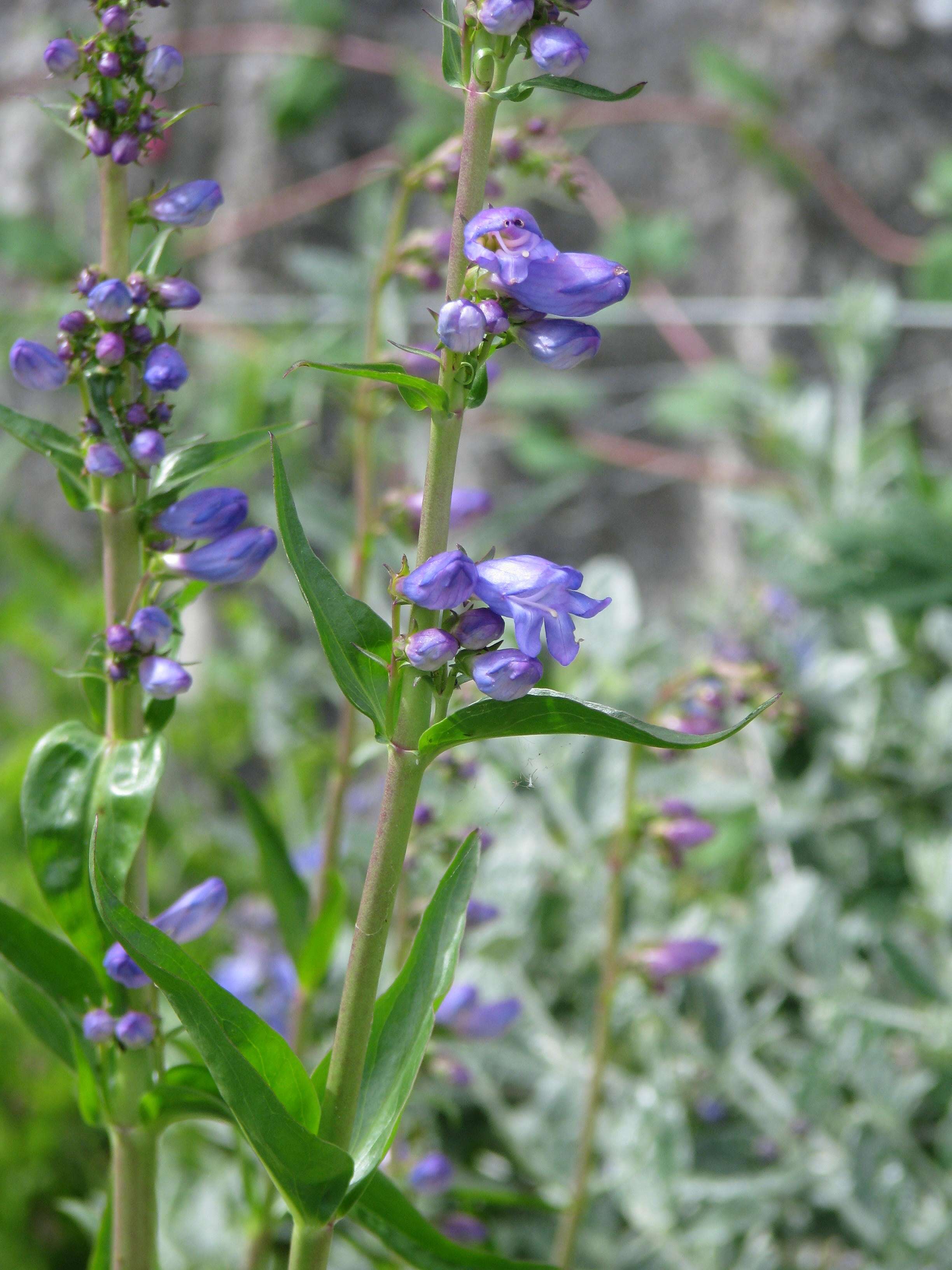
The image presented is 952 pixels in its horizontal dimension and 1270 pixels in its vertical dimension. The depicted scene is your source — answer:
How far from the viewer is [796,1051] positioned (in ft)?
4.76

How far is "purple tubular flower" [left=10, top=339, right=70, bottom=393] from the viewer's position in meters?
0.64

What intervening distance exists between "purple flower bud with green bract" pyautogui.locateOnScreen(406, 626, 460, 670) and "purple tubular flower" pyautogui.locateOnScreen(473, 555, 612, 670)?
0.07 ft

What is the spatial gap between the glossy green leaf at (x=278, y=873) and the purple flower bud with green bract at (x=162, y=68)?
0.49 meters

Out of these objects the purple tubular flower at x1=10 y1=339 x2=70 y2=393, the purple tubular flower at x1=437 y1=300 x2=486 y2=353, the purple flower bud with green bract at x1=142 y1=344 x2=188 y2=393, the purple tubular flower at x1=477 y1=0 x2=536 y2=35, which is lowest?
the purple tubular flower at x1=10 y1=339 x2=70 y2=393

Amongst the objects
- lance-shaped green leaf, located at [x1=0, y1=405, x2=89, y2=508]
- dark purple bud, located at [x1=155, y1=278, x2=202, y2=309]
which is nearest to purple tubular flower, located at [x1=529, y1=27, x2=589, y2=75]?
dark purple bud, located at [x1=155, y1=278, x2=202, y2=309]

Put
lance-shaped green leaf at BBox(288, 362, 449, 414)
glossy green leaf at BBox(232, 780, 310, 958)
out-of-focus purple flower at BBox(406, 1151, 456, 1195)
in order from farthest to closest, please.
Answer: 1. out-of-focus purple flower at BBox(406, 1151, 456, 1195)
2. glossy green leaf at BBox(232, 780, 310, 958)
3. lance-shaped green leaf at BBox(288, 362, 449, 414)

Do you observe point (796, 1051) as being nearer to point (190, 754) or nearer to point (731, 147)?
point (190, 754)

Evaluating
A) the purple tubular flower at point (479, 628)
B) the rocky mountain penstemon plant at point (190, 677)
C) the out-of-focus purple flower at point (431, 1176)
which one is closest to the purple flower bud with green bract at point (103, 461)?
the rocky mountain penstemon plant at point (190, 677)

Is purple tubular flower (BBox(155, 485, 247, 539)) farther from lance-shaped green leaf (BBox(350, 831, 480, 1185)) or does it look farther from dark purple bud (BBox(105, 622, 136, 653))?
lance-shaped green leaf (BBox(350, 831, 480, 1185))

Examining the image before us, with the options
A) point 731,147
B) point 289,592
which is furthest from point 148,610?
point 731,147

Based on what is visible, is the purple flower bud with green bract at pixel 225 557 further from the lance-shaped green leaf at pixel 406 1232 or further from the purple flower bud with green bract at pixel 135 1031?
the lance-shaped green leaf at pixel 406 1232

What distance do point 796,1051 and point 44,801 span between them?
43.7 inches

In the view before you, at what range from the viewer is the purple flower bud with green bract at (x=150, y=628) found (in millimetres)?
636

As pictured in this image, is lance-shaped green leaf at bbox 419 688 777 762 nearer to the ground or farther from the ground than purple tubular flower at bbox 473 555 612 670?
nearer to the ground
